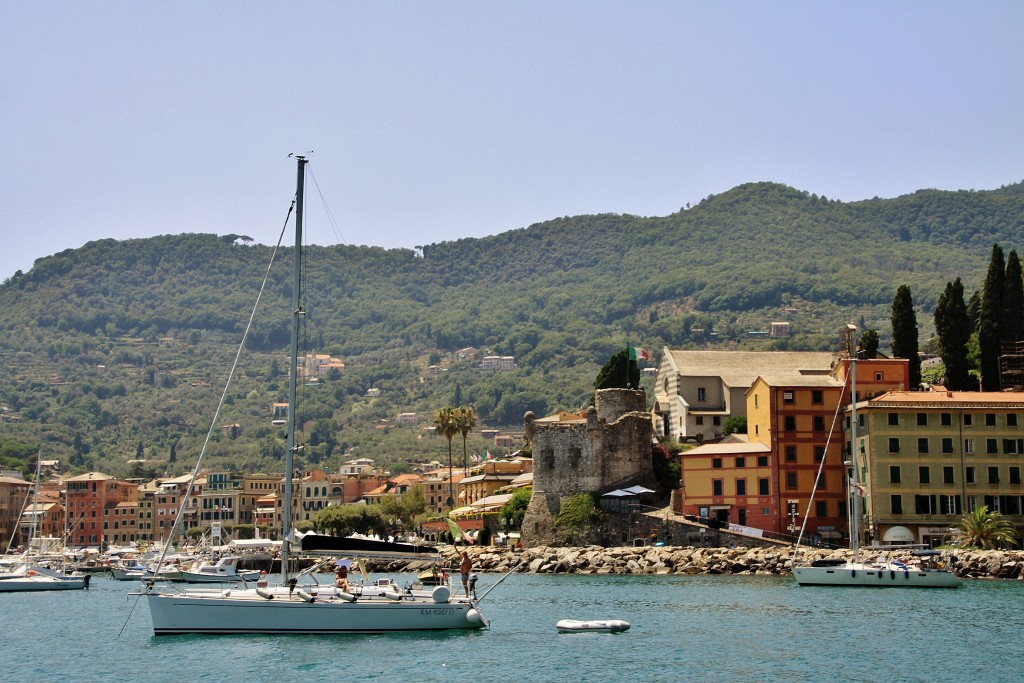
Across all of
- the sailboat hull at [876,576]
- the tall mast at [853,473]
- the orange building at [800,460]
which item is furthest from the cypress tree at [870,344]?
the sailboat hull at [876,576]

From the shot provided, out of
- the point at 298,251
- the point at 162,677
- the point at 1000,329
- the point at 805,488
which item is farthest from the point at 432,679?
the point at 1000,329

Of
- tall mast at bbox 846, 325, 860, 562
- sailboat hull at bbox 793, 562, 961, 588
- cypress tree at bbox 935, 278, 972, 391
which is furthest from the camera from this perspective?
cypress tree at bbox 935, 278, 972, 391

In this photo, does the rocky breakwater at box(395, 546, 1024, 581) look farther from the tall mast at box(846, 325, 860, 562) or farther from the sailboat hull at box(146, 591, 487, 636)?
the sailboat hull at box(146, 591, 487, 636)

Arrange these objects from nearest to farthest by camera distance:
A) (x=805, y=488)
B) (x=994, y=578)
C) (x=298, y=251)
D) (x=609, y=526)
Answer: (x=298, y=251)
(x=994, y=578)
(x=805, y=488)
(x=609, y=526)

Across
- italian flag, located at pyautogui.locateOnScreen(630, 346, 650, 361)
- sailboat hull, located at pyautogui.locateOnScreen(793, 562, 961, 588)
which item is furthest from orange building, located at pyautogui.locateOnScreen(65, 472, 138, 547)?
sailboat hull, located at pyautogui.locateOnScreen(793, 562, 961, 588)

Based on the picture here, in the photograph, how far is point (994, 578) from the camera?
219 feet

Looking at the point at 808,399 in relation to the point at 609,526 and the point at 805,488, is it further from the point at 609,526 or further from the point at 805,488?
the point at 609,526

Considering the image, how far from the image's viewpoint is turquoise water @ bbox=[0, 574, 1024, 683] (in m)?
37.8

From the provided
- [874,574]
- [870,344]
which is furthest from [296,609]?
[870,344]

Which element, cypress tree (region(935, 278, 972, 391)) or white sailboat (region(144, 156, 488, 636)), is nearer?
white sailboat (region(144, 156, 488, 636))

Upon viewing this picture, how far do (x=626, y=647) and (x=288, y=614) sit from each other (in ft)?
33.3

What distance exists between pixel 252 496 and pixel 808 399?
106688 millimetres

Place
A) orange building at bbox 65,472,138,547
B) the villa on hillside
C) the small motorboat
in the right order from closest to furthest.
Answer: the small motorboat → the villa on hillside → orange building at bbox 65,472,138,547

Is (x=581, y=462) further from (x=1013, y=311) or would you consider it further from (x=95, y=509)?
(x=95, y=509)
